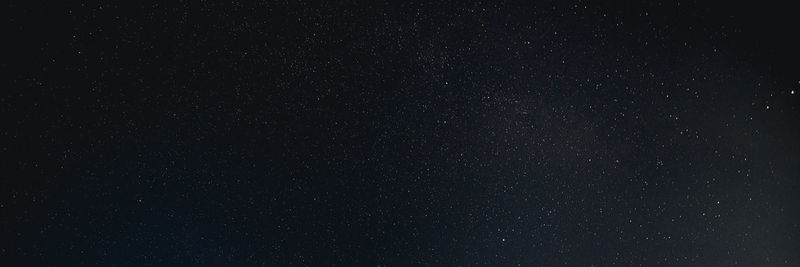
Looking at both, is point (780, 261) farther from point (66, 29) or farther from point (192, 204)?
point (66, 29)

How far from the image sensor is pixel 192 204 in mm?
442

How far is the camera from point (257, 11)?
43 cm

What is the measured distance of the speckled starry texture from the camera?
0.43 meters

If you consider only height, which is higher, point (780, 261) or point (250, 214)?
point (780, 261)

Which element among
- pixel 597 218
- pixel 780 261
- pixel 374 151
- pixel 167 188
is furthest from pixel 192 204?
pixel 780 261

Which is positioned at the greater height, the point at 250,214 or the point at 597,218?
the point at 597,218

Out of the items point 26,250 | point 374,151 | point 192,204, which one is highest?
point 374,151

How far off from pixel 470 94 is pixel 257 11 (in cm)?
16

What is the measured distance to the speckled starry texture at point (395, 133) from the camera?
430 millimetres

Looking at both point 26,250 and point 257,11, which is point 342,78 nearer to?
point 257,11

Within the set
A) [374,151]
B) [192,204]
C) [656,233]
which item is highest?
[656,233]

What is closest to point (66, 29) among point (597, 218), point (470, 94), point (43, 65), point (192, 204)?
point (43, 65)

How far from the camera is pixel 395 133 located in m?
0.45

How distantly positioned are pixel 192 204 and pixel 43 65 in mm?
135
